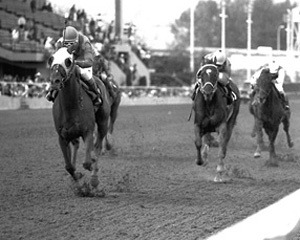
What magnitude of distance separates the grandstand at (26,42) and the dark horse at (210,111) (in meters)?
26.6

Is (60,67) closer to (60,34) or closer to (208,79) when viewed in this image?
(208,79)

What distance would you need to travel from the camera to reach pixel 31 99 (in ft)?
110

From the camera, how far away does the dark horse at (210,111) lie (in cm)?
1112

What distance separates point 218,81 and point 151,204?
371 centimetres

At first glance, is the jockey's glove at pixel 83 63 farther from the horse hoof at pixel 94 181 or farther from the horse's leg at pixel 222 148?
the horse's leg at pixel 222 148

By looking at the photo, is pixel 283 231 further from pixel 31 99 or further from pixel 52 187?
pixel 31 99

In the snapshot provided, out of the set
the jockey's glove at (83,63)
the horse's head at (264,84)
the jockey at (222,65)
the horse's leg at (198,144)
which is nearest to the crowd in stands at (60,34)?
the horse's head at (264,84)

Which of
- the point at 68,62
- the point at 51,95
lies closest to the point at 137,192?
the point at 51,95

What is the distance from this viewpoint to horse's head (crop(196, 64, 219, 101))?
1109 cm

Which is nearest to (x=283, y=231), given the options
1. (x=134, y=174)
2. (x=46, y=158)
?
(x=134, y=174)

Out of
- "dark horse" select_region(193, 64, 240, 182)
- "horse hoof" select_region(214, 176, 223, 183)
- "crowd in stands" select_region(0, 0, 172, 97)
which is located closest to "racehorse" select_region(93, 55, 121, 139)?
"dark horse" select_region(193, 64, 240, 182)

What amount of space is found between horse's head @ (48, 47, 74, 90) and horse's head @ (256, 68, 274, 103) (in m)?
5.53

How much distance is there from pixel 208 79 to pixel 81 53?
2195 mm

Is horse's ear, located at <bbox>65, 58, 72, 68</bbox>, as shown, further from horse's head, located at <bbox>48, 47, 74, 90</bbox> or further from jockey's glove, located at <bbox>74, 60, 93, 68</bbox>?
jockey's glove, located at <bbox>74, 60, 93, 68</bbox>
